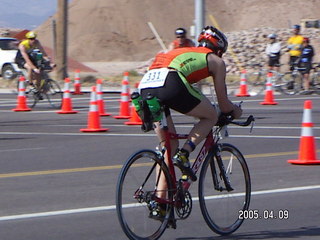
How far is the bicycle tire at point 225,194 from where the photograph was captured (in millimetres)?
7652

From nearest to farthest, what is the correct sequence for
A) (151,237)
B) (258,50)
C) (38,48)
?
(151,237)
(38,48)
(258,50)

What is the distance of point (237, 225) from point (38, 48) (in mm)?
15162

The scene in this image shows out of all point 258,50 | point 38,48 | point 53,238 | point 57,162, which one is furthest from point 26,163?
point 258,50

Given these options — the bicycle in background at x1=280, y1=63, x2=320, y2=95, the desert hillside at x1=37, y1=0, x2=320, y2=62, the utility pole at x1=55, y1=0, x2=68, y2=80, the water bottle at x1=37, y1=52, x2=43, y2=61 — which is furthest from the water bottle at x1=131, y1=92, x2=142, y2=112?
the desert hillside at x1=37, y1=0, x2=320, y2=62

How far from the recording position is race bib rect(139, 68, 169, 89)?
7301 millimetres

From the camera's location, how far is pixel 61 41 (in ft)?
112

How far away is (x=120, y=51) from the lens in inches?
2736

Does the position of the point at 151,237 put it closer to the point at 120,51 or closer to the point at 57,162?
the point at 57,162

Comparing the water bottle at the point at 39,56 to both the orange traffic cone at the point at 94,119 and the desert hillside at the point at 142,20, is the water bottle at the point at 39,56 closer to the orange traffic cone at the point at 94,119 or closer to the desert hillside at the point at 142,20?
the orange traffic cone at the point at 94,119

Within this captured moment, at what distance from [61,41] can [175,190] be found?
2720 centimetres

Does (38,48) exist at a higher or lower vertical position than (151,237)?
lower

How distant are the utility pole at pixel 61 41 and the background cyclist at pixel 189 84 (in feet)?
87.1

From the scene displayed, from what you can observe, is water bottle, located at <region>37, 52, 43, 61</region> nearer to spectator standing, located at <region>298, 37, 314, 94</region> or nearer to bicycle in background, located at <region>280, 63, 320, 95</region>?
bicycle in background, located at <region>280, 63, 320, 95</region>
